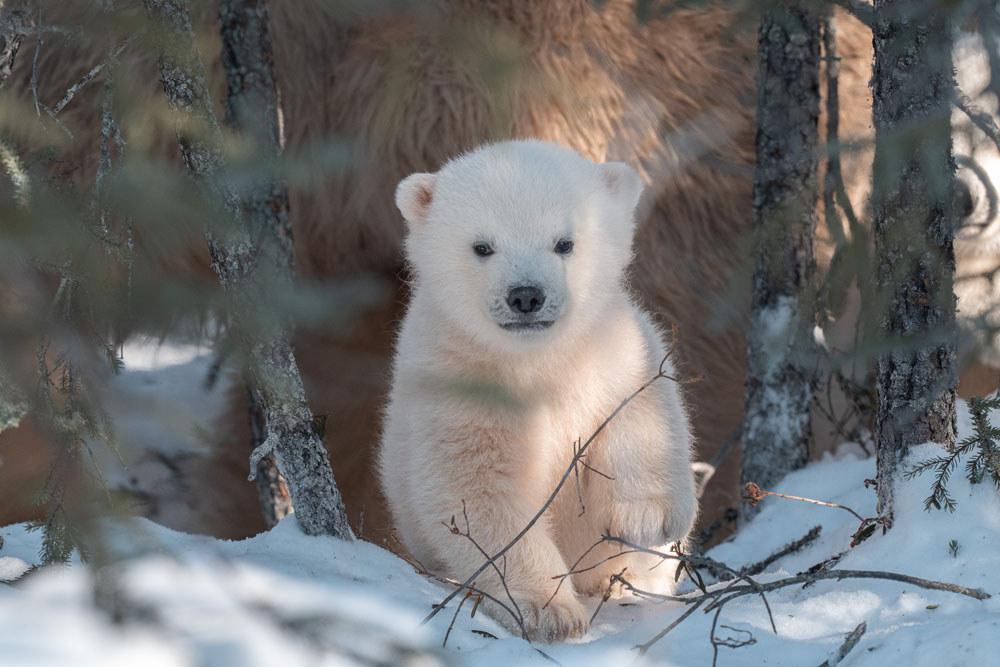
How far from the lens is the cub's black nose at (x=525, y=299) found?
210cm

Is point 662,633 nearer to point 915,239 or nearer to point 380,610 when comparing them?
point 380,610

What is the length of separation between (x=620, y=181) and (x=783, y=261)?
106 centimetres

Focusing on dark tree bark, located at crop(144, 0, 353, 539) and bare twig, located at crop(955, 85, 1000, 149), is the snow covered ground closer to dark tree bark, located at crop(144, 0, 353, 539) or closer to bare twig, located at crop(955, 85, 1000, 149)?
dark tree bark, located at crop(144, 0, 353, 539)

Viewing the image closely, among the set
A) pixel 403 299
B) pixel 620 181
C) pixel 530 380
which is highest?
pixel 620 181

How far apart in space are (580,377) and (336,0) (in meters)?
1.02

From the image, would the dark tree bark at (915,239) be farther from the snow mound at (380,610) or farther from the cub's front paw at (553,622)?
the cub's front paw at (553,622)

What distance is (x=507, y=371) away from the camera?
2312 millimetres

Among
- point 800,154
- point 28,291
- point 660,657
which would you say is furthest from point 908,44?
point 28,291

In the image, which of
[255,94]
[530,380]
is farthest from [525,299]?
[255,94]

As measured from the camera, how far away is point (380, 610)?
1.96 m

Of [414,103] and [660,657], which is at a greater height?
[414,103]

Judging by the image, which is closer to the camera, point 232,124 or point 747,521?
point 232,124

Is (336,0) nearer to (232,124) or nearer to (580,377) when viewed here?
(580,377)

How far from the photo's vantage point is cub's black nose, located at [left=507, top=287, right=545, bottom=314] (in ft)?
6.89
